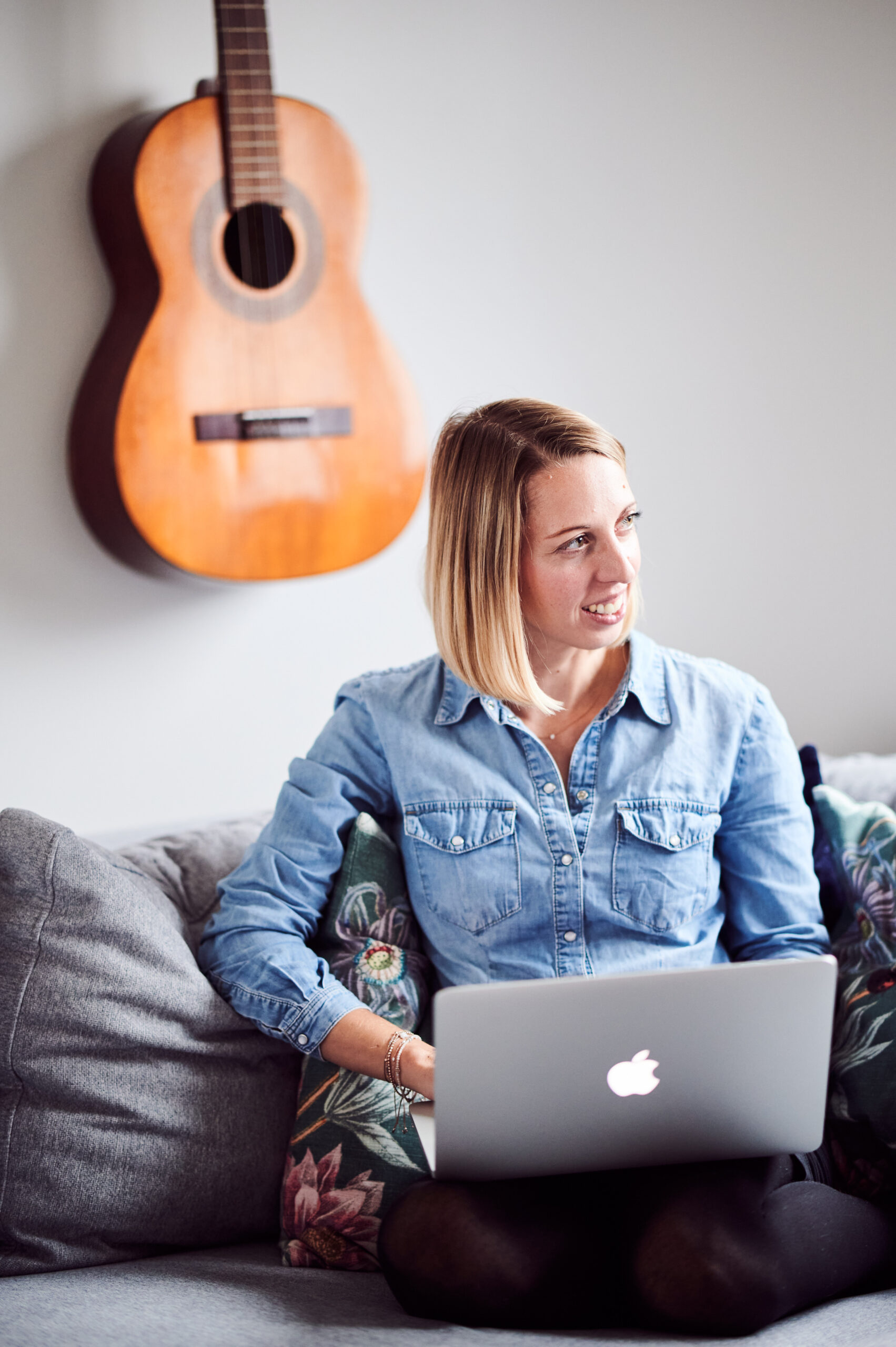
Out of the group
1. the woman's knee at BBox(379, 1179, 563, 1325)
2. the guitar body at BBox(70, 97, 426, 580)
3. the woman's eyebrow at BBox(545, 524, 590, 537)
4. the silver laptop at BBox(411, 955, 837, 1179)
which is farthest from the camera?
the guitar body at BBox(70, 97, 426, 580)

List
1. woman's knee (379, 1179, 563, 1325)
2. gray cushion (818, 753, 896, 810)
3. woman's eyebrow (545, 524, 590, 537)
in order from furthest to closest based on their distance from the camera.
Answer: gray cushion (818, 753, 896, 810) < woman's eyebrow (545, 524, 590, 537) < woman's knee (379, 1179, 563, 1325)

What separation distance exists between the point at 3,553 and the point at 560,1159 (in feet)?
4.38

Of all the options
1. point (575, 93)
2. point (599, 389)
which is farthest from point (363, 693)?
point (575, 93)

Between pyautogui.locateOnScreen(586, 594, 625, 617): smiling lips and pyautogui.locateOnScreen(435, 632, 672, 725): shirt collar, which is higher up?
pyautogui.locateOnScreen(586, 594, 625, 617): smiling lips

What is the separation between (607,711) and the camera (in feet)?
4.61

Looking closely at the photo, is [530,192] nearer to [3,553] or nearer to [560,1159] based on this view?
[3,553]

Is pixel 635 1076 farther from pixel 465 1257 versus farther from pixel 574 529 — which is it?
pixel 574 529

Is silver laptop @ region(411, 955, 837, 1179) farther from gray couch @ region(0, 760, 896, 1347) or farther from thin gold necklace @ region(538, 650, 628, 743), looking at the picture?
thin gold necklace @ region(538, 650, 628, 743)

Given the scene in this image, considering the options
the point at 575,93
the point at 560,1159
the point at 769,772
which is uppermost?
the point at 575,93

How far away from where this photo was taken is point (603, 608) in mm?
1353

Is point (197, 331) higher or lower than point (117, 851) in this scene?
higher

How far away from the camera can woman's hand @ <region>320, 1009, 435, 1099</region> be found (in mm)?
1215

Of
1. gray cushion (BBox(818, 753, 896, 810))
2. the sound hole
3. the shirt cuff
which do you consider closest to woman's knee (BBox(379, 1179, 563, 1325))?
the shirt cuff

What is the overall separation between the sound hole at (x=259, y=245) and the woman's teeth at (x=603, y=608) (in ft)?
2.95
